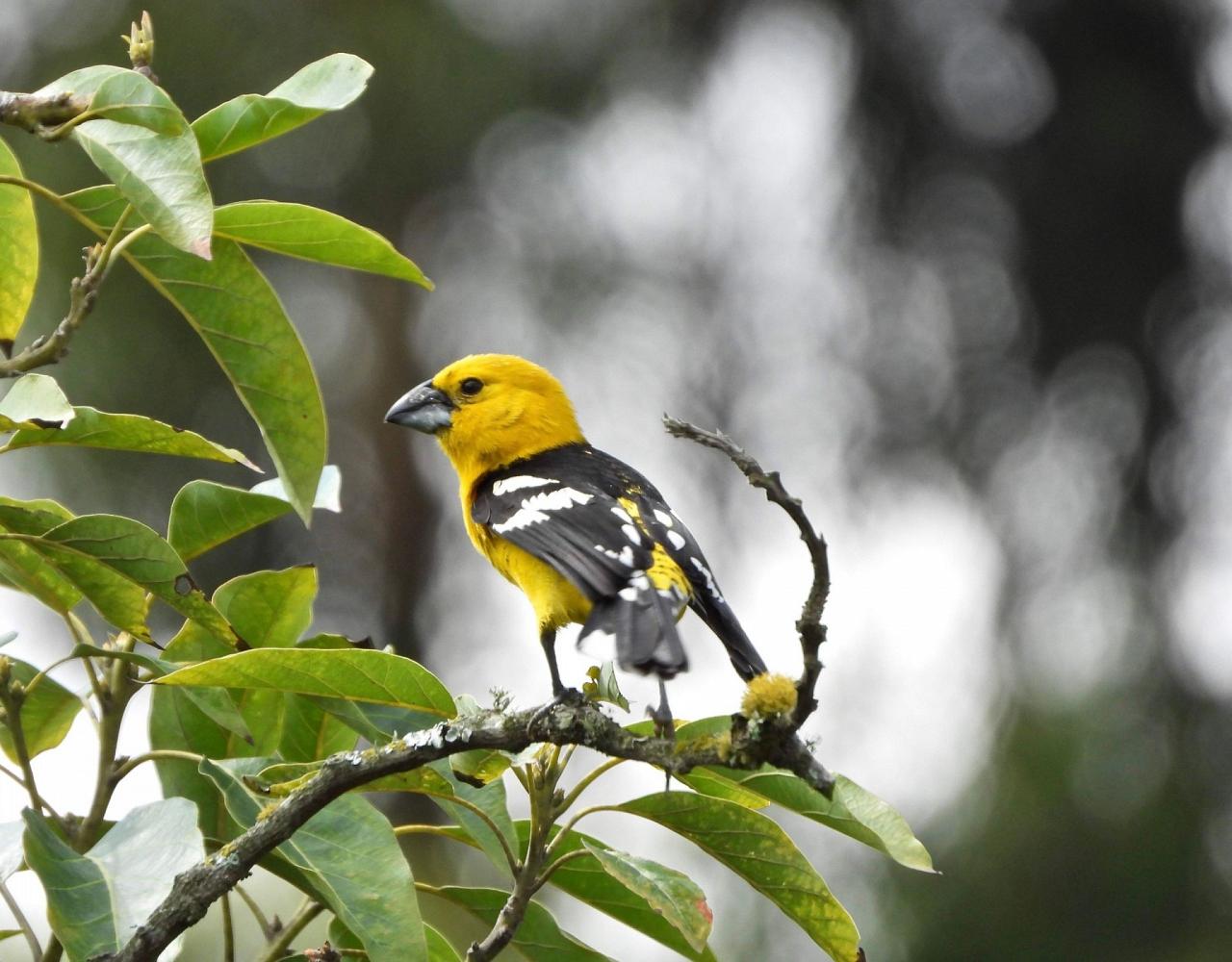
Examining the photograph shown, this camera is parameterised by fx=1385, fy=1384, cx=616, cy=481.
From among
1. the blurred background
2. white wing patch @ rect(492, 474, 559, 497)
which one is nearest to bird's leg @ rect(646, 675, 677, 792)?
white wing patch @ rect(492, 474, 559, 497)

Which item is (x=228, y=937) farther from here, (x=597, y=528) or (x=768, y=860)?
(x=597, y=528)

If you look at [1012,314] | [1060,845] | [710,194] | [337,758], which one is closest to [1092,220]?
[1012,314]

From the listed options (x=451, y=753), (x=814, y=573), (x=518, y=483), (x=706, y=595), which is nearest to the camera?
(x=814, y=573)

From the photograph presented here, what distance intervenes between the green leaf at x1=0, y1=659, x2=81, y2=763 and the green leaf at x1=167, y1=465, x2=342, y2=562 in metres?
0.31

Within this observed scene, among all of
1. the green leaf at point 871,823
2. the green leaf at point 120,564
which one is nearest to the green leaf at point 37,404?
the green leaf at point 120,564

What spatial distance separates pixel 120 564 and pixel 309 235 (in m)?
0.60

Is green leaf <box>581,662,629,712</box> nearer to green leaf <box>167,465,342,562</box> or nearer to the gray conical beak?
green leaf <box>167,465,342,562</box>

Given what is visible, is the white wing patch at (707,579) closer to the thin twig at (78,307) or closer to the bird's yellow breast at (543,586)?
the bird's yellow breast at (543,586)

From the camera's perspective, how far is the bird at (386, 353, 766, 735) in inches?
99.1

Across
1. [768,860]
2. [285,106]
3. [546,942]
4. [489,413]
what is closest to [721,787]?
[768,860]

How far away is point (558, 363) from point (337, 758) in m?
6.27

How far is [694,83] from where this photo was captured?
30.4ft

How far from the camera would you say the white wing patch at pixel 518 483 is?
3.49 metres

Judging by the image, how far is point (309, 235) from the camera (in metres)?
2.24
